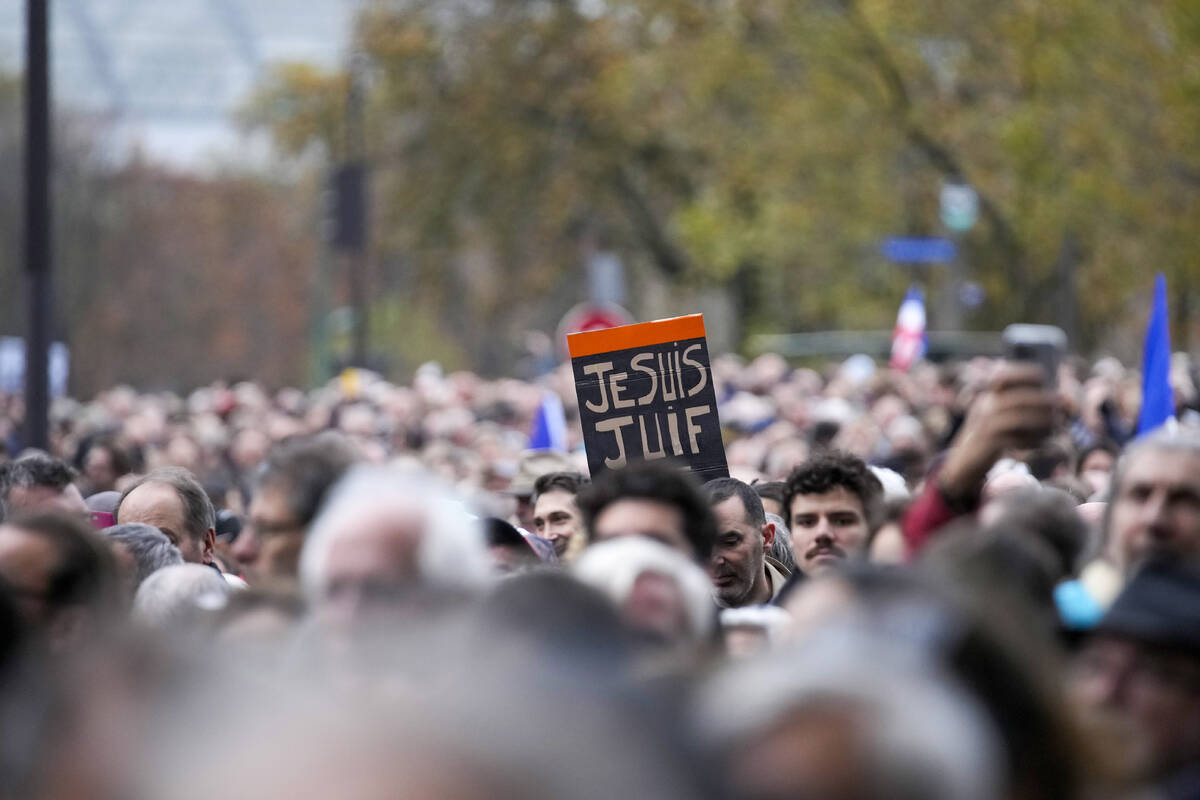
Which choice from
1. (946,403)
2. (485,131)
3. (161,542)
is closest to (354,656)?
(161,542)

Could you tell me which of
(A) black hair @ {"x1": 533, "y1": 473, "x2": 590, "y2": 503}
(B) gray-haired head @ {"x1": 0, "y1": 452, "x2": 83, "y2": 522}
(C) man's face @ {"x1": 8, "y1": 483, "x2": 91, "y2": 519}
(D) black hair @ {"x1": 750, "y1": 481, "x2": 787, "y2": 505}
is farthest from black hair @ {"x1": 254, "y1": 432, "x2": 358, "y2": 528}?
(D) black hair @ {"x1": 750, "y1": 481, "x2": 787, "y2": 505}

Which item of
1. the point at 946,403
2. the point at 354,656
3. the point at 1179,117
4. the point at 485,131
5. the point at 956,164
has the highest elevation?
the point at 485,131

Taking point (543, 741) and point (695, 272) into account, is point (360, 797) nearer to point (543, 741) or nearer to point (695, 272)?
point (543, 741)

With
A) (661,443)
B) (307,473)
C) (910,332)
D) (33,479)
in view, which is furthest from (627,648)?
(910,332)

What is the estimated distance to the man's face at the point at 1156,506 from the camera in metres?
4.69

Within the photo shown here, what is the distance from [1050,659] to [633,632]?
0.59 m

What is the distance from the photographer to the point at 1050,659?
9.05 feet

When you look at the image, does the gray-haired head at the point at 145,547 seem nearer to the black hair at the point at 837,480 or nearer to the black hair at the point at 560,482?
the black hair at the point at 837,480

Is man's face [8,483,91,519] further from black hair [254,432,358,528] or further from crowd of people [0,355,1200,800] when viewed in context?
black hair [254,432,358,528]

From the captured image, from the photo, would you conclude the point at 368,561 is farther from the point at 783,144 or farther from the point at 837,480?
the point at 783,144

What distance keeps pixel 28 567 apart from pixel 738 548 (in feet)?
9.42

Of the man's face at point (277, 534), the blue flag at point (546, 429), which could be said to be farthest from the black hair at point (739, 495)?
the blue flag at point (546, 429)

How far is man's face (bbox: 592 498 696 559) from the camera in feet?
14.7

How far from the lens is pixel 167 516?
7051 mm
